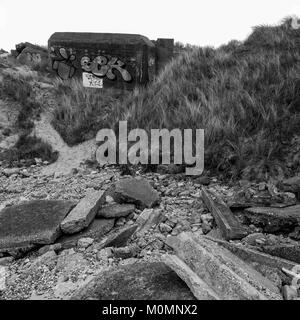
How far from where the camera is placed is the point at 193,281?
2.62 m

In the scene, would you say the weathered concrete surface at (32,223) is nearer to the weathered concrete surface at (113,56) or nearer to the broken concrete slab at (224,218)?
the broken concrete slab at (224,218)

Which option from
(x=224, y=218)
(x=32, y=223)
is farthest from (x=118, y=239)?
(x=224, y=218)

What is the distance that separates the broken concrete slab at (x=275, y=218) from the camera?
157 inches

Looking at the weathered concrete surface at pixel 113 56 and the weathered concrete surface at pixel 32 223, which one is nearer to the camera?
the weathered concrete surface at pixel 32 223

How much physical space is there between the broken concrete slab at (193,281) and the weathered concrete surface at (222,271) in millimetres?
55

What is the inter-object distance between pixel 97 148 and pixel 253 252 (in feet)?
16.4

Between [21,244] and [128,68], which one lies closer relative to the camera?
[21,244]

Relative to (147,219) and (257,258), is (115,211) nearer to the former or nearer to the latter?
(147,219)

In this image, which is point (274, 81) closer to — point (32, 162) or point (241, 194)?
point (241, 194)

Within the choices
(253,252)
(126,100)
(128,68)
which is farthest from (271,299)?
(128,68)

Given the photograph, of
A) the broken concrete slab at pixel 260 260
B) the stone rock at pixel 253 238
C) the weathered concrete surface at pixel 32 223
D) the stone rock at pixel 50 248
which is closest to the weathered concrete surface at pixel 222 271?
the broken concrete slab at pixel 260 260

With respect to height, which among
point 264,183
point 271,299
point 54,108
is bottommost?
point 271,299

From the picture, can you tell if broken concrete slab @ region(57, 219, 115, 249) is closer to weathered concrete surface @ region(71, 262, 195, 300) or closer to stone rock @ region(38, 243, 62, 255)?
stone rock @ region(38, 243, 62, 255)

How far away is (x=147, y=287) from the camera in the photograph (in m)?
2.96
